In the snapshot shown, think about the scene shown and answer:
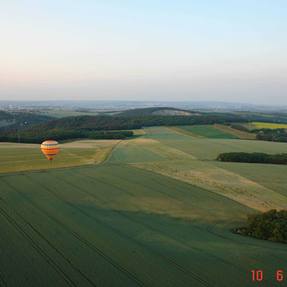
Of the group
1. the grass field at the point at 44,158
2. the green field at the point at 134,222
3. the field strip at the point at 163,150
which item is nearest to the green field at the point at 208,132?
the field strip at the point at 163,150

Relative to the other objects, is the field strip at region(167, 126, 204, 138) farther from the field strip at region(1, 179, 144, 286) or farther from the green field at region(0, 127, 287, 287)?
the field strip at region(1, 179, 144, 286)

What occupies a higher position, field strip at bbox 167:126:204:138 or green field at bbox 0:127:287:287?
field strip at bbox 167:126:204:138

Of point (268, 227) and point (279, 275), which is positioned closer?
point (279, 275)

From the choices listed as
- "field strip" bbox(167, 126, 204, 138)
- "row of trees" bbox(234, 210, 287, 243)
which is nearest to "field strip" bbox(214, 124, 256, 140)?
"field strip" bbox(167, 126, 204, 138)

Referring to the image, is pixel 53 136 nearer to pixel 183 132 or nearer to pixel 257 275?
pixel 183 132

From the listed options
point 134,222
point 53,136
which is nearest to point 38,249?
point 134,222
